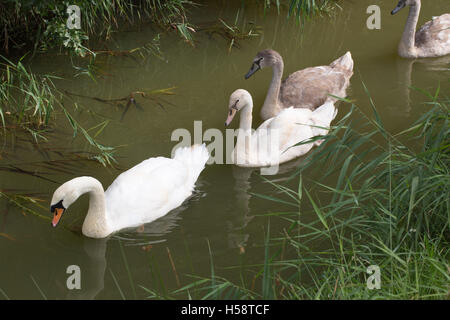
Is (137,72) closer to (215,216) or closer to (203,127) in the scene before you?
(203,127)

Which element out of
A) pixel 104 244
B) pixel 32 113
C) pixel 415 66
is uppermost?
pixel 415 66

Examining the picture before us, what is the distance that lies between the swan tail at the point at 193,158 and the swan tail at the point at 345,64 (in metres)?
1.97

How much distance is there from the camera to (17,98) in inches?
269

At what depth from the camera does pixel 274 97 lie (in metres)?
6.59

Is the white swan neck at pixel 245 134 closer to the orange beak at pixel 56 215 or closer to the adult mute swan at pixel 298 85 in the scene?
the adult mute swan at pixel 298 85

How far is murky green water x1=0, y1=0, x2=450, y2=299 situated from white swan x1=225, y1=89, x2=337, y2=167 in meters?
0.19

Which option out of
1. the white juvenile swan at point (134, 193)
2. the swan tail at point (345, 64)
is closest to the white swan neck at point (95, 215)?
the white juvenile swan at point (134, 193)

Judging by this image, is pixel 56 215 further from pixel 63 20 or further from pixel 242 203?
pixel 63 20

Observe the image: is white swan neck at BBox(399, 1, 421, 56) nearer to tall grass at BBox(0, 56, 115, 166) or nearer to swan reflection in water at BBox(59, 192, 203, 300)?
swan reflection in water at BBox(59, 192, 203, 300)

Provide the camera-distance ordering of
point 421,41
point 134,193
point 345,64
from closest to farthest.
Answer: point 134,193
point 345,64
point 421,41

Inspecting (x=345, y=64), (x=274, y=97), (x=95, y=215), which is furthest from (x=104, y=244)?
(x=345, y=64)

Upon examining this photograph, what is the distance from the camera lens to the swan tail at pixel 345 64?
22.9 ft

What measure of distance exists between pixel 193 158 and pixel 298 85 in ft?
5.24

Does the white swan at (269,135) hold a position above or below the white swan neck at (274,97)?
below
